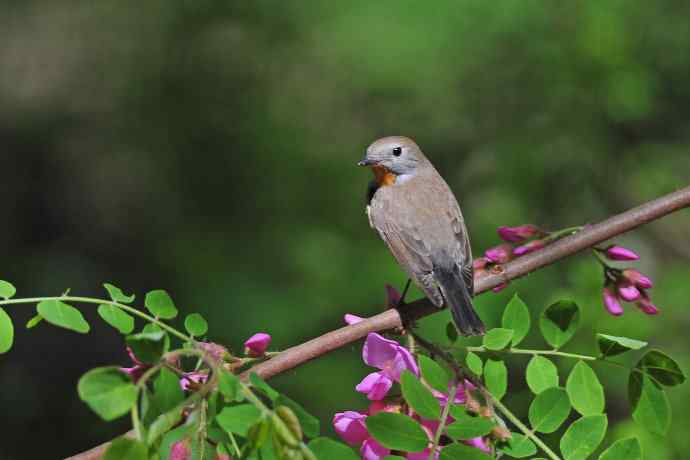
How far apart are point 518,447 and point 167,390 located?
61cm

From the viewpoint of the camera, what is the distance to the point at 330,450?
138 cm

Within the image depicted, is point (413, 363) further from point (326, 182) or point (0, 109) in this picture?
point (0, 109)

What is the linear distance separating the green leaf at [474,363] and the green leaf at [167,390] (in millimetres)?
566

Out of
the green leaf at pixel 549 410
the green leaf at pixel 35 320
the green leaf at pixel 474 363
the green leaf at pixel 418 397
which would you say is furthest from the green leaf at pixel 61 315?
the green leaf at pixel 549 410

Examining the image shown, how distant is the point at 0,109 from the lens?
795 centimetres

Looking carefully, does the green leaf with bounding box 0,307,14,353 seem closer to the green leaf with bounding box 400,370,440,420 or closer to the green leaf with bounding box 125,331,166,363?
the green leaf with bounding box 125,331,166,363

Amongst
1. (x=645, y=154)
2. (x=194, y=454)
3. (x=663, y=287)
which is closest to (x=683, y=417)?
(x=663, y=287)

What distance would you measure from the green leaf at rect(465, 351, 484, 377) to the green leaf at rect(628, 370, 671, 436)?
0.30 meters

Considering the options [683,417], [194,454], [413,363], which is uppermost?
[194,454]

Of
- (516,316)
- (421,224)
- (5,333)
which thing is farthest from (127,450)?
(421,224)

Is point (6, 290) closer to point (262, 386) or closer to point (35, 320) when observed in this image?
point (35, 320)

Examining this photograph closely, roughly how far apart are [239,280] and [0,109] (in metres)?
3.56

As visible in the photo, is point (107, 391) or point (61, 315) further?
point (61, 315)

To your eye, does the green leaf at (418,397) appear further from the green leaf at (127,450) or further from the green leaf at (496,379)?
the green leaf at (127,450)
